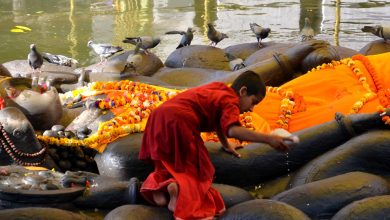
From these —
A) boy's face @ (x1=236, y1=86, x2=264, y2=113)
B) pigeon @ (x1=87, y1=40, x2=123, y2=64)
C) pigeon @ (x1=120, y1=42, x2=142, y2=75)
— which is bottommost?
pigeon @ (x1=87, y1=40, x2=123, y2=64)

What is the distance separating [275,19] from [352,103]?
5.26 metres

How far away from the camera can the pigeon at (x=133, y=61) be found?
4254 mm

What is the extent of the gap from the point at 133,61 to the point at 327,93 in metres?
1.66

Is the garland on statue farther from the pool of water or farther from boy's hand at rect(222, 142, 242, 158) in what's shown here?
the pool of water

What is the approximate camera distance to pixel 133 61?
15.2 feet

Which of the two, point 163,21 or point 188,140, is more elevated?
point 188,140

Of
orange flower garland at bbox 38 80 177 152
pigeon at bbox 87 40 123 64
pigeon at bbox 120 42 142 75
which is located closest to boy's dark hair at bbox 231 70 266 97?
orange flower garland at bbox 38 80 177 152

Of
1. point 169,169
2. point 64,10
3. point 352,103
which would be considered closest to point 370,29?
point 352,103

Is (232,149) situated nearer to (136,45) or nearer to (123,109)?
(123,109)

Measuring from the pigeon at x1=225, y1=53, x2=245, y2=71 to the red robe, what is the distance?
7.43 feet

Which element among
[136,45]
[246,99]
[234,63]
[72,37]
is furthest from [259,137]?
[72,37]

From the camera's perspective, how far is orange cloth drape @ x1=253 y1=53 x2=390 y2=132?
3.19m

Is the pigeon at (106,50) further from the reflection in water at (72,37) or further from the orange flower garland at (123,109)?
the orange flower garland at (123,109)

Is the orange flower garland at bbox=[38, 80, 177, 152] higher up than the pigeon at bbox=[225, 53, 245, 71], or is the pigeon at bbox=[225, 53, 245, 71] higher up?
the orange flower garland at bbox=[38, 80, 177, 152]
